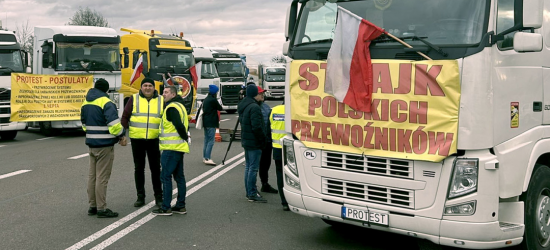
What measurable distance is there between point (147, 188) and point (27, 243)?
136 inches

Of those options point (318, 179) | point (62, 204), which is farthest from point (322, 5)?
point (62, 204)

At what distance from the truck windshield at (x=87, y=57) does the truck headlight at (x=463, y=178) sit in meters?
16.4

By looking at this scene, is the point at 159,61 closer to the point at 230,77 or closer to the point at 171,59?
the point at 171,59

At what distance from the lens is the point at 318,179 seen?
619cm

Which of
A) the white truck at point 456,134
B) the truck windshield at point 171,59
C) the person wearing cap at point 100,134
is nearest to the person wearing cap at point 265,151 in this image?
the person wearing cap at point 100,134

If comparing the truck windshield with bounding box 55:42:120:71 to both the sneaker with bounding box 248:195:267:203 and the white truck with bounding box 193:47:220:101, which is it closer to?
the white truck with bounding box 193:47:220:101

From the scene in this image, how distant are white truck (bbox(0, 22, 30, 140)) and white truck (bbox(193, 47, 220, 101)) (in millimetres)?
10324

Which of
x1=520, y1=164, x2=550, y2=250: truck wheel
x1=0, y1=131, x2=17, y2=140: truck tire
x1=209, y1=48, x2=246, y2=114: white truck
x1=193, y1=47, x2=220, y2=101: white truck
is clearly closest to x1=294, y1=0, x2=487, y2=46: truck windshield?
x1=520, y1=164, x2=550, y2=250: truck wheel

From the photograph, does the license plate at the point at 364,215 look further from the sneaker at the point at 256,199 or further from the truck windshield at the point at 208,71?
the truck windshield at the point at 208,71

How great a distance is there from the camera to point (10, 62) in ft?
61.2

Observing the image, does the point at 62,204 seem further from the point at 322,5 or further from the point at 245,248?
the point at 322,5

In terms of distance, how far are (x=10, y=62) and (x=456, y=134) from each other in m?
16.7

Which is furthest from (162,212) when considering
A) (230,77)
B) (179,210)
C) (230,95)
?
(230,77)

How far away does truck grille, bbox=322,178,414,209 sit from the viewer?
220 inches
